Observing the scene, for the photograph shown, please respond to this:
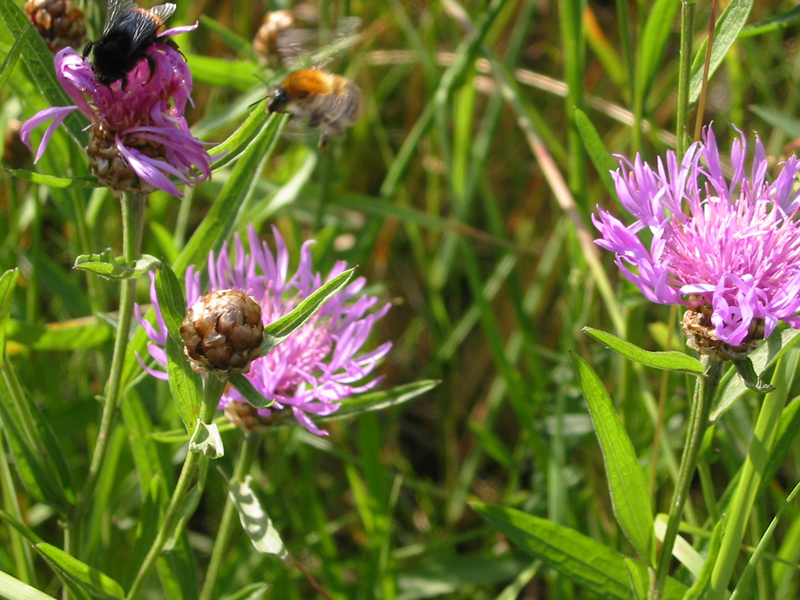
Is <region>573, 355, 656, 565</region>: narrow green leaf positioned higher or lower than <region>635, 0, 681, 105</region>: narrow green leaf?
lower

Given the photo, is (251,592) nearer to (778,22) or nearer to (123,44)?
(123,44)

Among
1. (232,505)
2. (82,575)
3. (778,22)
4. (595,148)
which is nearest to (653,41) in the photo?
(778,22)

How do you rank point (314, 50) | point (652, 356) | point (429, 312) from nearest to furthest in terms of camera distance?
point (652, 356) < point (314, 50) < point (429, 312)

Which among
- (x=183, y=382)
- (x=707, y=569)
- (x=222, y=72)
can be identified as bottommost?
(x=707, y=569)

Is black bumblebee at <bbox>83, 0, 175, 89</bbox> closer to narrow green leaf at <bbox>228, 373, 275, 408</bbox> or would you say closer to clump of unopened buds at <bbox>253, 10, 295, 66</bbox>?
narrow green leaf at <bbox>228, 373, 275, 408</bbox>

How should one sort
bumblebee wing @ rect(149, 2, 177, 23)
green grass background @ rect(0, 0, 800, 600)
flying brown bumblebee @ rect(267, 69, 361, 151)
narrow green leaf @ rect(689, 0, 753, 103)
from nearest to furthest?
1. bumblebee wing @ rect(149, 2, 177, 23)
2. narrow green leaf @ rect(689, 0, 753, 103)
3. flying brown bumblebee @ rect(267, 69, 361, 151)
4. green grass background @ rect(0, 0, 800, 600)

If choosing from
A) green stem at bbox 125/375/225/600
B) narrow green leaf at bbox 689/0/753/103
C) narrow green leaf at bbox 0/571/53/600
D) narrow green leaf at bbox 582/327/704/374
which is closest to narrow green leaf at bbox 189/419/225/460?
green stem at bbox 125/375/225/600

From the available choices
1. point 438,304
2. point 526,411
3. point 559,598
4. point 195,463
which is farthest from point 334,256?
point 195,463

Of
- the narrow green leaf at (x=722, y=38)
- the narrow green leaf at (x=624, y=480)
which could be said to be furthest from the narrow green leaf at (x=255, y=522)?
the narrow green leaf at (x=722, y=38)
